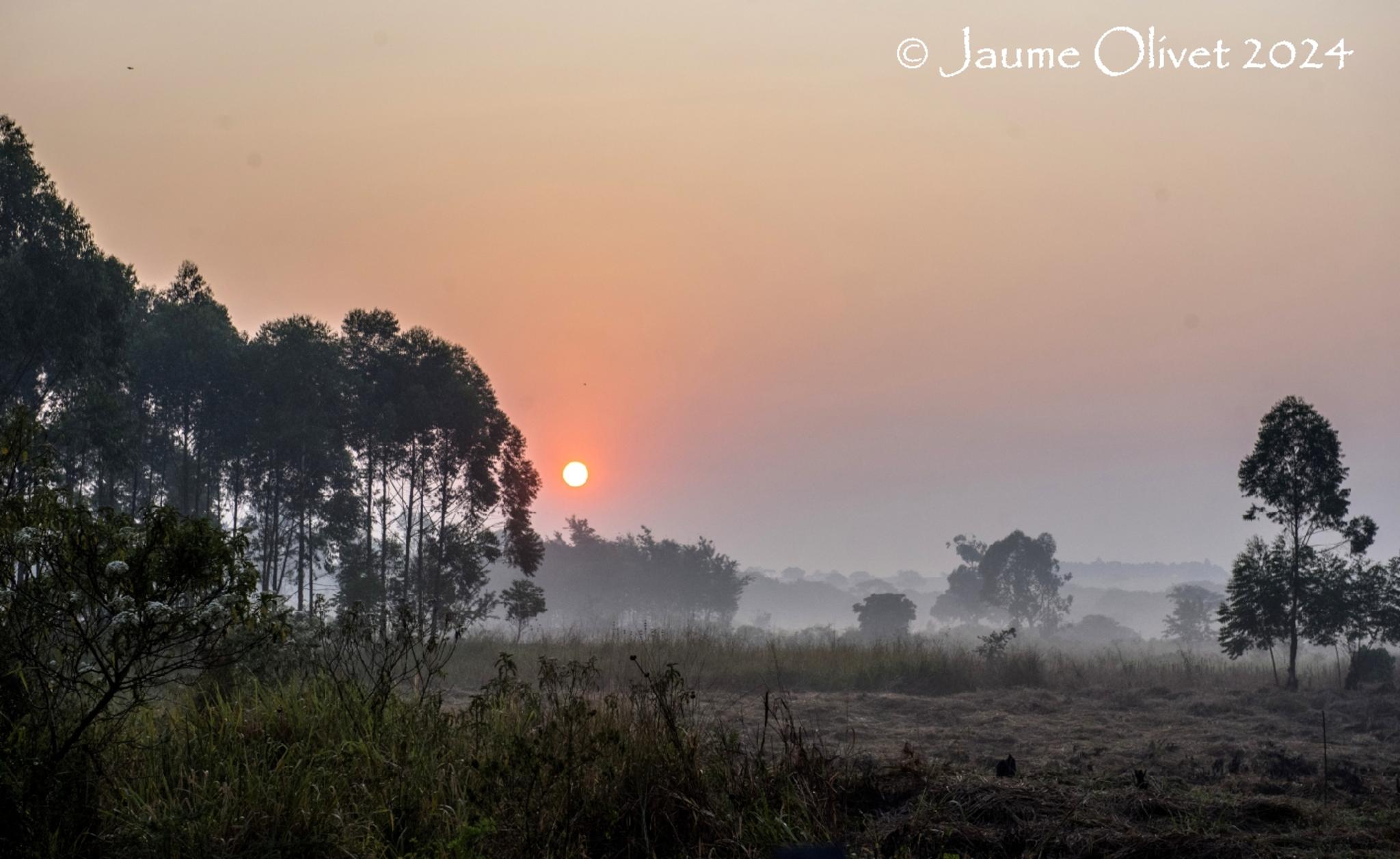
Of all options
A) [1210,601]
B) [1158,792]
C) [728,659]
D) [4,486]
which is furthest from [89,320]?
[1210,601]

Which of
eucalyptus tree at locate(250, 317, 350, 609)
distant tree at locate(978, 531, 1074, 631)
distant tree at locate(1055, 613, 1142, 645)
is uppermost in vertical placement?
eucalyptus tree at locate(250, 317, 350, 609)

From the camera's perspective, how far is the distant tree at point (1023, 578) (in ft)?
238

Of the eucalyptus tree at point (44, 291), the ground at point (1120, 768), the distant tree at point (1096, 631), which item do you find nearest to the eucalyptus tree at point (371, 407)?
the eucalyptus tree at point (44, 291)

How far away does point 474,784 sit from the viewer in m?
6.35

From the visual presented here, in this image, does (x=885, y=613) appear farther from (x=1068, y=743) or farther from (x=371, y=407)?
(x=1068, y=743)

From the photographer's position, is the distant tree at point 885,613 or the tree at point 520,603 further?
the distant tree at point 885,613

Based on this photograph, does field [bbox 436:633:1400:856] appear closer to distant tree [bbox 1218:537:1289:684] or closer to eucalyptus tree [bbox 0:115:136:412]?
distant tree [bbox 1218:537:1289:684]

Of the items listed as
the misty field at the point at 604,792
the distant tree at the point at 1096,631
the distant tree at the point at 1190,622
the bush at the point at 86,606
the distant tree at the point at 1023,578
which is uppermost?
the bush at the point at 86,606

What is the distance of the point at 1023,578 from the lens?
240 feet

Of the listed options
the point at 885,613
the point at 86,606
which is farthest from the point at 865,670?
the point at 885,613

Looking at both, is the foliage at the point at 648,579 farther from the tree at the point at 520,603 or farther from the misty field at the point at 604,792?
the misty field at the point at 604,792

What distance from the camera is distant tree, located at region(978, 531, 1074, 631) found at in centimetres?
7250

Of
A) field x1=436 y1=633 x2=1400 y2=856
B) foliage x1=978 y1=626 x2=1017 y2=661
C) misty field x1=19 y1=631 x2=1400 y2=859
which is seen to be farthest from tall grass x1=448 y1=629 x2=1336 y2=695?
misty field x1=19 y1=631 x2=1400 y2=859

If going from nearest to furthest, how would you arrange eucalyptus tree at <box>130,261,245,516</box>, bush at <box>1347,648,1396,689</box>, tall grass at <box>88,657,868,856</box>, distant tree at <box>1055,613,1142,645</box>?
tall grass at <box>88,657,868,856</box>
bush at <box>1347,648,1396,689</box>
eucalyptus tree at <box>130,261,245,516</box>
distant tree at <box>1055,613,1142,645</box>
